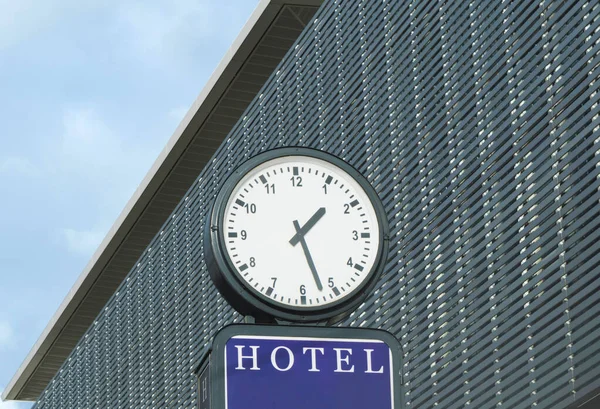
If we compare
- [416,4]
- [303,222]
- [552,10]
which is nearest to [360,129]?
[416,4]

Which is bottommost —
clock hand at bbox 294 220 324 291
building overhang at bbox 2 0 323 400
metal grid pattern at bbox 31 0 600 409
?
clock hand at bbox 294 220 324 291

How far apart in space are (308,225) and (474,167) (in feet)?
63.3

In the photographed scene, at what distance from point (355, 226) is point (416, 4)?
78.1 feet

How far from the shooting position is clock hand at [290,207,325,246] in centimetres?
640

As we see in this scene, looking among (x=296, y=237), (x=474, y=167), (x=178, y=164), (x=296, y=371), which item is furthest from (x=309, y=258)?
(x=178, y=164)

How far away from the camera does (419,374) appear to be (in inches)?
1045

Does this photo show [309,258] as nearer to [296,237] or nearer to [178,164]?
[296,237]

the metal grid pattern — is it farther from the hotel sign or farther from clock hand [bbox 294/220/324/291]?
the hotel sign

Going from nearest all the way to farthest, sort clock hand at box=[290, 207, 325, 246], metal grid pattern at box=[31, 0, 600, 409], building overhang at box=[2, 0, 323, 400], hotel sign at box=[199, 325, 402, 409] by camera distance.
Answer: hotel sign at box=[199, 325, 402, 409]
clock hand at box=[290, 207, 325, 246]
metal grid pattern at box=[31, 0, 600, 409]
building overhang at box=[2, 0, 323, 400]

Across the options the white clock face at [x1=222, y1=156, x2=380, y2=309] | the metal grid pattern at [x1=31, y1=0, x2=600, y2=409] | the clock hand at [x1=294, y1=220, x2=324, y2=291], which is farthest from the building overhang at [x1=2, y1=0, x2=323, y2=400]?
the clock hand at [x1=294, y1=220, x2=324, y2=291]

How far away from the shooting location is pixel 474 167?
25.5 metres

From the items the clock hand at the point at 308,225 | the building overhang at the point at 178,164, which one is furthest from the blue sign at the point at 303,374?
the building overhang at the point at 178,164

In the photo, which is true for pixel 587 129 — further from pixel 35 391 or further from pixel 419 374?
pixel 35 391

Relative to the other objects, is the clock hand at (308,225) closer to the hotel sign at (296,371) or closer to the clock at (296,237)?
the clock at (296,237)
